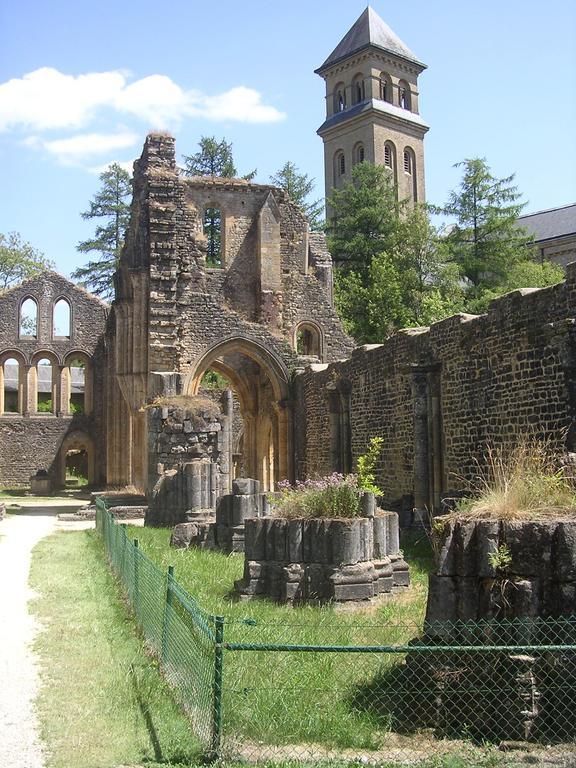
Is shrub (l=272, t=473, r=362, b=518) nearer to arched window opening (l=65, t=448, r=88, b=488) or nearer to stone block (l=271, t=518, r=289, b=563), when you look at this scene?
stone block (l=271, t=518, r=289, b=563)

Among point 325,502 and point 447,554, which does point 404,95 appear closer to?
point 325,502

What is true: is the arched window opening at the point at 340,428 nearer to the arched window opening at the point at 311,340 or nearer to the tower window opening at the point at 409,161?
the arched window opening at the point at 311,340

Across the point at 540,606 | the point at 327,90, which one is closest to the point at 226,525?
the point at 540,606

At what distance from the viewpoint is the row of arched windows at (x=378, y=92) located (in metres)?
61.5

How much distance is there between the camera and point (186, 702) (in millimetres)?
5602

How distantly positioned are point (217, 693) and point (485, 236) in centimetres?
3450

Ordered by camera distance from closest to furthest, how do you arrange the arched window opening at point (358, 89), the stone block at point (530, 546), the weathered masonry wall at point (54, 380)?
the stone block at point (530, 546)
the weathered masonry wall at point (54, 380)
the arched window opening at point (358, 89)

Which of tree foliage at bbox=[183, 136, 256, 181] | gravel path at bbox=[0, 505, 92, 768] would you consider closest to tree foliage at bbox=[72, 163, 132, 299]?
tree foliage at bbox=[183, 136, 256, 181]

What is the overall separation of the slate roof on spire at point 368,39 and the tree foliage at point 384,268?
79.5ft

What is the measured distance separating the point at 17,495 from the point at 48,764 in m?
29.7

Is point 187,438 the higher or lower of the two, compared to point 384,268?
lower

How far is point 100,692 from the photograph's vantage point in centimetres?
605

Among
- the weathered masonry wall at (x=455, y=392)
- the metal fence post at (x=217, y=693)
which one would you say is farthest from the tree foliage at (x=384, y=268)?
the metal fence post at (x=217, y=693)

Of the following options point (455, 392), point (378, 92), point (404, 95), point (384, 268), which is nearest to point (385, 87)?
point (378, 92)
